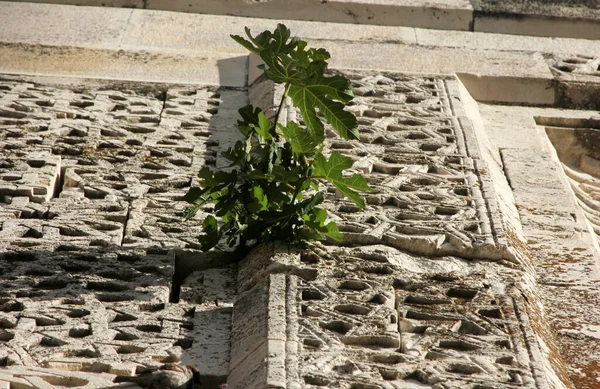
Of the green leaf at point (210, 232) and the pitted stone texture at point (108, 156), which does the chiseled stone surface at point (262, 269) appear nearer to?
the pitted stone texture at point (108, 156)

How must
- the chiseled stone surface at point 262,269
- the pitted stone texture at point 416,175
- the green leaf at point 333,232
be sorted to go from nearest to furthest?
the chiseled stone surface at point 262,269
the green leaf at point 333,232
the pitted stone texture at point 416,175

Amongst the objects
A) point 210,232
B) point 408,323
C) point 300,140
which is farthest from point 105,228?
point 408,323

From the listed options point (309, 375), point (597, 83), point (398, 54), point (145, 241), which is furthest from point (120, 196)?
point (597, 83)

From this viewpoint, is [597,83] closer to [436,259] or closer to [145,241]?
[436,259]

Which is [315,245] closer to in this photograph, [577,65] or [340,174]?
[340,174]

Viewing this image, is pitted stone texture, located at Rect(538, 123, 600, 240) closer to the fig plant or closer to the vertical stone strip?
the fig plant

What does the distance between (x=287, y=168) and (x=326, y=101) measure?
1.01ft

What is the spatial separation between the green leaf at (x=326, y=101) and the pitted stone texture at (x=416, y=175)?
1.57 ft

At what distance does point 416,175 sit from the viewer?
5176mm

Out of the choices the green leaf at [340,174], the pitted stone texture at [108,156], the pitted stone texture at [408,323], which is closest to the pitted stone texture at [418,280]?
the pitted stone texture at [408,323]

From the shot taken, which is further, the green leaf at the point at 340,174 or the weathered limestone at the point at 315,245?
the green leaf at the point at 340,174

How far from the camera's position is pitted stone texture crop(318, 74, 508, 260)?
4633 mm

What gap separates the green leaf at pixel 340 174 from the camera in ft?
14.0

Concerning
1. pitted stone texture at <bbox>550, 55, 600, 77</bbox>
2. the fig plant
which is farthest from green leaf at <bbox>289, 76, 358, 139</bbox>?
pitted stone texture at <bbox>550, 55, 600, 77</bbox>
